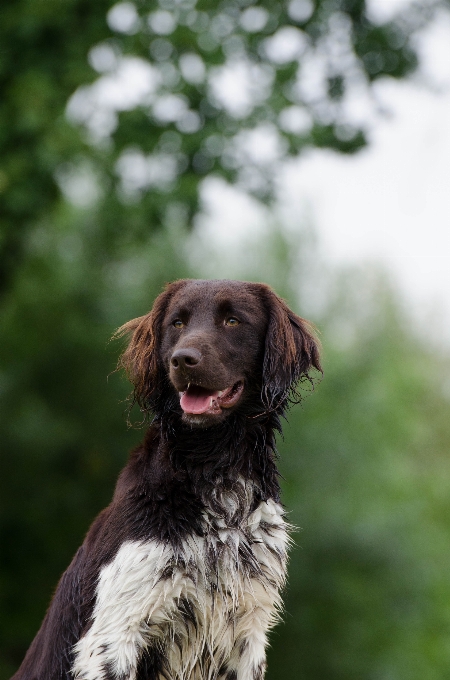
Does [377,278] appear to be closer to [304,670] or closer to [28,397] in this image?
[304,670]

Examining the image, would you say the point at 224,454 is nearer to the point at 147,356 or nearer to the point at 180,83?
the point at 147,356

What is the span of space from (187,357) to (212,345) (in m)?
0.22

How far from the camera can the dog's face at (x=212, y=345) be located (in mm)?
4543

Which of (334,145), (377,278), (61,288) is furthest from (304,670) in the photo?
(377,278)

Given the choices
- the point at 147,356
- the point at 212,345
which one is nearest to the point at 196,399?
the point at 212,345

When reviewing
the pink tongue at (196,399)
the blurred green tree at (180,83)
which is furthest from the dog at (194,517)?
the blurred green tree at (180,83)

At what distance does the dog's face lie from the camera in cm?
454

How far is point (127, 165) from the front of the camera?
46.6 feet

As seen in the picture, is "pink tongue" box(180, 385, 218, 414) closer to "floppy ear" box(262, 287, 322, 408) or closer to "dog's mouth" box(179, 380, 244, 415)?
"dog's mouth" box(179, 380, 244, 415)

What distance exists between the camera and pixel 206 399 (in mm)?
4688

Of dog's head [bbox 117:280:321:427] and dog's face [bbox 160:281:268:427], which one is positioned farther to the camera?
dog's head [bbox 117:280:321:427]

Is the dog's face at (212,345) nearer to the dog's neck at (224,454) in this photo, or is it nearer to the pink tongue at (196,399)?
the pink tongue at (196,399)

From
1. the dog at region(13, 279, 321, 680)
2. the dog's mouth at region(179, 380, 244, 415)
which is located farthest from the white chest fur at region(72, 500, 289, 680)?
the dog's mouth at region(179, 380, 244, 415)

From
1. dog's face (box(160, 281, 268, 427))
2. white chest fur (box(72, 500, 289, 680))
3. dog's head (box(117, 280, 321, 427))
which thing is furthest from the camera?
dog's head (box(117, 280, 321, 427))
